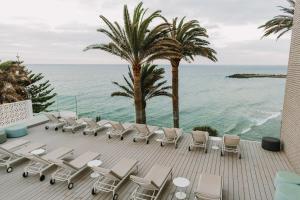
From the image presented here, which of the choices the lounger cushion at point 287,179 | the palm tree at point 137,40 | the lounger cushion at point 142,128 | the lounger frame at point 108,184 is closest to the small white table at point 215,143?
the lounger cushion at point 142,128

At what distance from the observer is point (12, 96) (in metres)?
16.6

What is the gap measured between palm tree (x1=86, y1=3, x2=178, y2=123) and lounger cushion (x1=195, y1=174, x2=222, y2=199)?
7610mm

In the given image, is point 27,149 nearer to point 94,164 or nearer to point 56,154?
point 56,154

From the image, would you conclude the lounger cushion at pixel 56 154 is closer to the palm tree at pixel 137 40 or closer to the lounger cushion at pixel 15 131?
the lounger cushion at pixel 15 131

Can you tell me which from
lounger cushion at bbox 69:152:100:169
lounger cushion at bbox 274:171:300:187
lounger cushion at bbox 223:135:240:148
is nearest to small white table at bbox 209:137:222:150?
lounger cushion at bbox 223:135:240:148

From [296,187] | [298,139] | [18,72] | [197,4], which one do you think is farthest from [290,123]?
[197,4]

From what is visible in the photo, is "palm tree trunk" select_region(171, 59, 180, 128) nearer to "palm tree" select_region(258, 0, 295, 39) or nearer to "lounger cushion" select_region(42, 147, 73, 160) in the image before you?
"palm tree" select_region(258, 0, 295, 39)

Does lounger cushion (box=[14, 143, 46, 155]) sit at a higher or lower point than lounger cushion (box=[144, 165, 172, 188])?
higher

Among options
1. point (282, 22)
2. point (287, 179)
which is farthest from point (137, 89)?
point (282, 22)

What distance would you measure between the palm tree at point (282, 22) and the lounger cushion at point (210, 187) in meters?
9.67

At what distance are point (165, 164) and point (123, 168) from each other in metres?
1.97

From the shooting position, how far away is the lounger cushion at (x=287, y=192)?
195 inches

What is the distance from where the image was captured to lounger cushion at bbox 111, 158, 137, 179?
6.70 meters

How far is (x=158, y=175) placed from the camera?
6.61 meters
